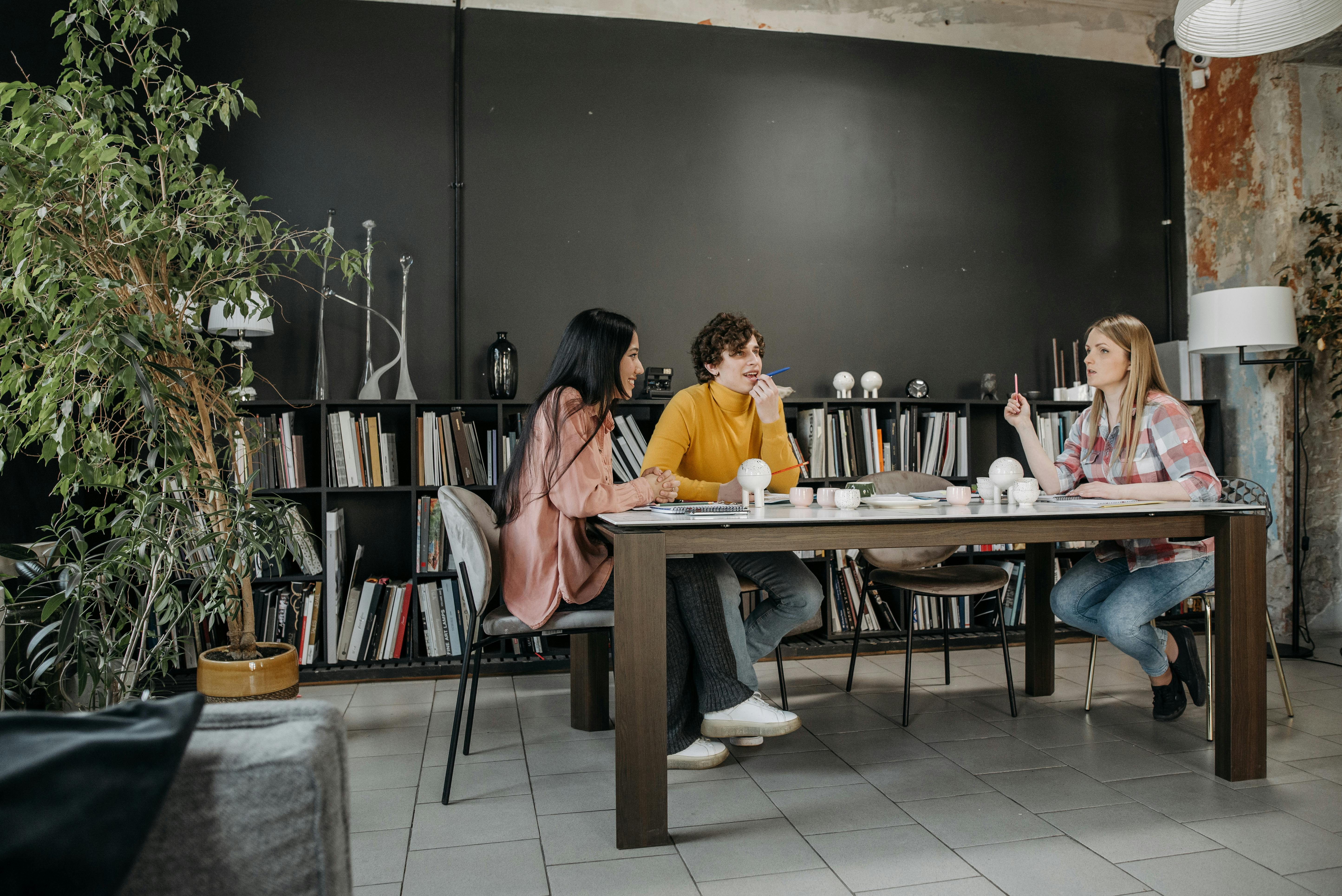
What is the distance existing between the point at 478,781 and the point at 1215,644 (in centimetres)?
208

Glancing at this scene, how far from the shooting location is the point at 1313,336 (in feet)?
13.0

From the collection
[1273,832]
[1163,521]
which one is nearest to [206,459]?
[1163,521]

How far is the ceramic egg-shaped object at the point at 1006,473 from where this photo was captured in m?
2.56

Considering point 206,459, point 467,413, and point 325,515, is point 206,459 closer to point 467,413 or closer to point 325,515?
point 325,515

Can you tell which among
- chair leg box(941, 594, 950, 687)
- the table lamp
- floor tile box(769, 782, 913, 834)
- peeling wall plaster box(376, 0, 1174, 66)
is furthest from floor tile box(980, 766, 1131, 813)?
peeling wall plaster box(376, 0, 1174, 66)

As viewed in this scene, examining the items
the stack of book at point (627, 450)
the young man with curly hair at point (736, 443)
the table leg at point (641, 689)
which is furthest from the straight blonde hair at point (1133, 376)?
the stack of book at point (627, 450)

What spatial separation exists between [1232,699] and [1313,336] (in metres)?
2.53

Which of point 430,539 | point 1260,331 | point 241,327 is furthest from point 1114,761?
point 241,327

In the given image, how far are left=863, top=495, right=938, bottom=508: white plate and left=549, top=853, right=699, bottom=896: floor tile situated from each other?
106 centimetres

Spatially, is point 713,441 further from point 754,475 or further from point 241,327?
point 241,327

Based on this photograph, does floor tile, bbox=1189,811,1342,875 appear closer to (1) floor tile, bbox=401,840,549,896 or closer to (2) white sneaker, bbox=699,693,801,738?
(2) white sneaker, bbox=699,693,801,738

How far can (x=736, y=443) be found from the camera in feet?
10.4

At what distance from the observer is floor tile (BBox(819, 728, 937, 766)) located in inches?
98.6

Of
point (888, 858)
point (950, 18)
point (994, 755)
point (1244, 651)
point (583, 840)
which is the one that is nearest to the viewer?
point (888, 858)
